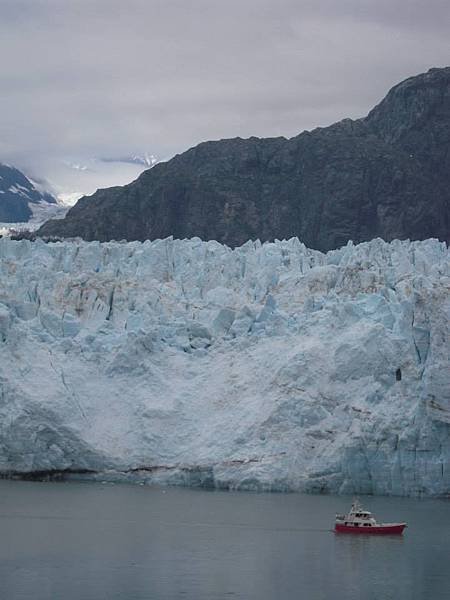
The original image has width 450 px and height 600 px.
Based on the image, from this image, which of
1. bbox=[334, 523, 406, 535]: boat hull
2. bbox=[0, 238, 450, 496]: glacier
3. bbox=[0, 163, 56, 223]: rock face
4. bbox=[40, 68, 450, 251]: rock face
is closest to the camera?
bbox=[334, 523, 406, 535]: boat hull

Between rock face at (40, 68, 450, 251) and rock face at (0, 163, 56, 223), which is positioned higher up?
rock face at (0, 163, 56, 223)

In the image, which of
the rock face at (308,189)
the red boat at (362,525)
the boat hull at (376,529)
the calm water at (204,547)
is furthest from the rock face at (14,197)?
the boat hull at (376,529)

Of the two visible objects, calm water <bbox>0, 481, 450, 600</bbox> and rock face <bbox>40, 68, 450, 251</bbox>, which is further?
rock face <bbox>40, 68, 450, 251</bbox>

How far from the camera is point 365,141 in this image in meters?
93.2

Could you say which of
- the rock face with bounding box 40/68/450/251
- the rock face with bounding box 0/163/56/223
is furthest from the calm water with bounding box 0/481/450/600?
the rock face with bounding box 0/163/56/223

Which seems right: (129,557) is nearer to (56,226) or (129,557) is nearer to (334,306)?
(334,306)

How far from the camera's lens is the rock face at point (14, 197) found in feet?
606

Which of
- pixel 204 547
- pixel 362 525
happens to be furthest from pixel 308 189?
pixel 204 547

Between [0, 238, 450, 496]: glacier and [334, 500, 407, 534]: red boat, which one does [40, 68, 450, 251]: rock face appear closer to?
[0, 238, 450, 496]: glacier

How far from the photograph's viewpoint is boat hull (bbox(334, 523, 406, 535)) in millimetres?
38869

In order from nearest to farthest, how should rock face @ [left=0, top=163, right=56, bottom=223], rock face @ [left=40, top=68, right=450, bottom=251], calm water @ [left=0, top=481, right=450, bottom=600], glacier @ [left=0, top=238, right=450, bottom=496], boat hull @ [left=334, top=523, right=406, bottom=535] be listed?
calm water @ [left=0, top=481, right=450, bottom=600] → boat hull @ [left=334, top=523, right=406, bottom=535] → glacier @ [left=0, top=238, right=450, bottom=496] → rock face @ [left=40, top=68, right=450, bottom=251] → rock face @ [left=0, top=163, right=56, bottom=223]

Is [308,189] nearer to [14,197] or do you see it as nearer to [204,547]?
[204,547]

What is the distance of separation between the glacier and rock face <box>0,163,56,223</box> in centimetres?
12820

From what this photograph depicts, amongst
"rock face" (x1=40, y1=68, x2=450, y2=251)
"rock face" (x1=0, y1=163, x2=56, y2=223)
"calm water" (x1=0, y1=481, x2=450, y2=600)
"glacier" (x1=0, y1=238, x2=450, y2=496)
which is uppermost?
"rock face" (x1=0, y1=163, x2=56, y2=223)
